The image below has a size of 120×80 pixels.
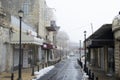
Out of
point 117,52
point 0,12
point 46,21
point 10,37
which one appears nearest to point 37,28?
point 46,21

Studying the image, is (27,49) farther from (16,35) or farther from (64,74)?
(64,74)

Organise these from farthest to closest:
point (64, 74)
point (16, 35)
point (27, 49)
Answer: point (27, 49) < point (16, 35) < point (64, 74)

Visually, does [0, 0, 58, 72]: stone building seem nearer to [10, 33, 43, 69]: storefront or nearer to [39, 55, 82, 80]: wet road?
[10, 33, 43, 69]: storefront

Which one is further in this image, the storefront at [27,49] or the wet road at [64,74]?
the storefront at [27,49]

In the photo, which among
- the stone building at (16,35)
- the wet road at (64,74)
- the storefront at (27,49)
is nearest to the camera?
the wet road at (64,74)

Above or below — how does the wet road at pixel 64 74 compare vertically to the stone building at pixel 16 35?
below

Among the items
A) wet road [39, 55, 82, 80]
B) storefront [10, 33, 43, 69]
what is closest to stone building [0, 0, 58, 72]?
storefront [10, 33, 43, 69]

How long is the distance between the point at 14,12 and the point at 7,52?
75.0 feet

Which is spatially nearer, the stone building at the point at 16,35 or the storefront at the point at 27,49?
the stone building at the point at 16,35

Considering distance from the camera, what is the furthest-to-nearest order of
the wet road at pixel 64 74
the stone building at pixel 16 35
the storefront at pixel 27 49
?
the storefront at pixel 27 49
the stone building at pixel 16 35
the wet road at pixel 64 74

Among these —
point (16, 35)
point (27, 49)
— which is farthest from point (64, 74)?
point (27, 49)

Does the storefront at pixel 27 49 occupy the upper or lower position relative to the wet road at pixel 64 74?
upper

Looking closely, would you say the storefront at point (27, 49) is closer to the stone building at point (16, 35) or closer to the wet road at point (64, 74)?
the stone building at point (16, 35)

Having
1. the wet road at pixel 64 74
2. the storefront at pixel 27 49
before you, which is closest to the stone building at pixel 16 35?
the storefront at pixel 27 49
